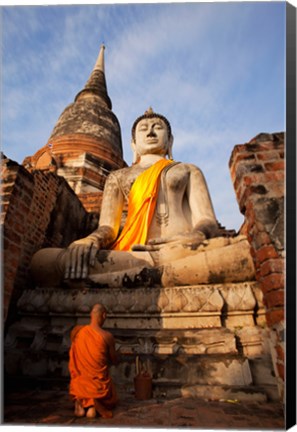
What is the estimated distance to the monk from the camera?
1.83 m

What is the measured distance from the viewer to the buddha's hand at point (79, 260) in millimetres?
3434

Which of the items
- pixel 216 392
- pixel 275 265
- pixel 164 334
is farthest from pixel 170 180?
pixel 216 392

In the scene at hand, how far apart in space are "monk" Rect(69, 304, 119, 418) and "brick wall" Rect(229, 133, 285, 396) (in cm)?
112

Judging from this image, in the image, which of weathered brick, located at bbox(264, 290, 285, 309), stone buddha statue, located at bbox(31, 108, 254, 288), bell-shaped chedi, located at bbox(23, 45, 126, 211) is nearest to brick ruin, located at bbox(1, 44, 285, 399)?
weathered brick, located at bbox(264, 290, 285, 309)

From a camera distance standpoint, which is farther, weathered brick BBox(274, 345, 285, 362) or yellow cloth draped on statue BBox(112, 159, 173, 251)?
yellow cloth draped on statue BBox(112, 159, 173, 251)

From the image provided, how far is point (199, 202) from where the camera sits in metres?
4.99

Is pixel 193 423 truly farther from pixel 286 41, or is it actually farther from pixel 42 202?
pixel 42 202

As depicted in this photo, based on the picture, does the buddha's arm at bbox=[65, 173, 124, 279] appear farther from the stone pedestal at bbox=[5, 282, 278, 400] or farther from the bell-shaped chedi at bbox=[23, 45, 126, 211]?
the bell-shaped chedi at bbox=[23, 45, 126, 211]

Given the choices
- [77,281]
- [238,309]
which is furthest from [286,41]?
[77,281]

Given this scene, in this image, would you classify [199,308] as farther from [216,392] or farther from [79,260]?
[79,260]

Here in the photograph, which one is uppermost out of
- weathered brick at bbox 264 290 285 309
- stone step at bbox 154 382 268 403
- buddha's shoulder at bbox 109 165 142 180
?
buddha's shoulder at bbox 109 165 142 180

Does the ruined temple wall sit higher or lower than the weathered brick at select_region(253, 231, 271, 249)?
higher

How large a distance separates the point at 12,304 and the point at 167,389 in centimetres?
210

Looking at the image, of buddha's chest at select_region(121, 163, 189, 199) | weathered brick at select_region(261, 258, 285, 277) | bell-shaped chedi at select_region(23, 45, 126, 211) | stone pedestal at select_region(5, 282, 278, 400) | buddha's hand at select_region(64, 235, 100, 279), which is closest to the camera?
weathered brick at select_region(261, 258, 285, 277)
